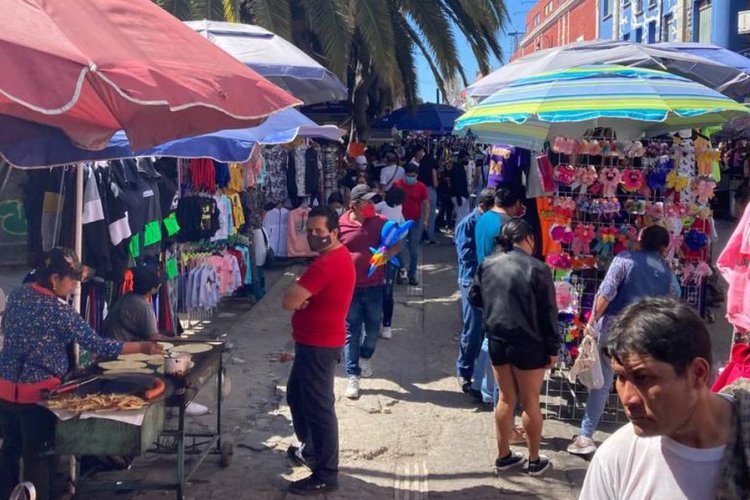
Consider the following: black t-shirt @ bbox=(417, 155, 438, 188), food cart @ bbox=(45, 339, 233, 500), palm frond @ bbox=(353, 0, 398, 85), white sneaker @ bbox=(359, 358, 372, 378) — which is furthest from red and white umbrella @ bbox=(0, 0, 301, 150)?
black t-shirt @ bbox=(417, 155, 438, 188)

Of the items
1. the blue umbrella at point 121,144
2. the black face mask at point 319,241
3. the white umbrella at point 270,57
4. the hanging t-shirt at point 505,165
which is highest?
the white umbrella at point 270,57

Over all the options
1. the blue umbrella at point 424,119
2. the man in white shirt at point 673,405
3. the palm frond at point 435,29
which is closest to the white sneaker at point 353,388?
the man in white shirt at point 673,405

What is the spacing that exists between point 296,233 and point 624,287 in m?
8.06

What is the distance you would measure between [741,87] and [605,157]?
166 inches

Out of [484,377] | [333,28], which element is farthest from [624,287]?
[333,28]

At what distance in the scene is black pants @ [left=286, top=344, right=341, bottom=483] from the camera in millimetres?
5156

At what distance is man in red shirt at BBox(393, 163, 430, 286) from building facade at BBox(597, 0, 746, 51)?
1773 cm

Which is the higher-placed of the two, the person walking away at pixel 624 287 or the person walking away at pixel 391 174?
the person walking away at pixel 391 174

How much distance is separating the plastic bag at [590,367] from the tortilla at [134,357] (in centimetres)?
296

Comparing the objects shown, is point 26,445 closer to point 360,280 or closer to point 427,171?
point 360,280

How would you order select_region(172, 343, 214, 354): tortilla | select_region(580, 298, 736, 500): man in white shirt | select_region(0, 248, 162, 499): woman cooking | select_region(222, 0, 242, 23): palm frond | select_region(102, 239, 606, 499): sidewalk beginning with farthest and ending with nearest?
select_region(222, 0, 242, 23): palm frond
select_region(102, 239, 606, 499): sidewalk
select_region(172, 343, 214, 354): tortilla
select_region(0, 248, 162, 499): woman cooking
select_region(580, 298, 736, 500): man in white shirt

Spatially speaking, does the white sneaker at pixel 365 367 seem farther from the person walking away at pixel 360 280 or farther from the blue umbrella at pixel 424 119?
the blue umbrella at pixel 424 119

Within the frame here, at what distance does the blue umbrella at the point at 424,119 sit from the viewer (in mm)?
19422

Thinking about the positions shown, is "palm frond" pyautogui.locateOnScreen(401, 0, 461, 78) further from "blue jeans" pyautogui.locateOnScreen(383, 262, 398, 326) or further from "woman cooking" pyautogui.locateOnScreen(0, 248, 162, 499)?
"woman cooking" pyautogui.locateOnScreen(0, 248, 162, 499)
